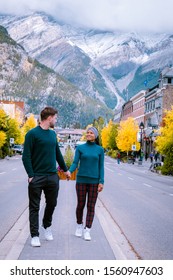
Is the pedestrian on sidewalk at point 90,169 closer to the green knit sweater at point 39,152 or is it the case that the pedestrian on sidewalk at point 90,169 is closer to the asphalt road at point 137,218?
the green knit sweater at point 39,152

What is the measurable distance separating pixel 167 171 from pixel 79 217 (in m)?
32.7

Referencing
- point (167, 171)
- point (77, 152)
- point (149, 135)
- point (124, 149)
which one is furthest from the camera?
point (149, 135)

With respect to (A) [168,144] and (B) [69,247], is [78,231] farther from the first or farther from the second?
(A) [168,144]

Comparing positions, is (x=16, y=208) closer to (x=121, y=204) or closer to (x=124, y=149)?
(x=121, y=204)

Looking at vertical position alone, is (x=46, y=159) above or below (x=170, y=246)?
above

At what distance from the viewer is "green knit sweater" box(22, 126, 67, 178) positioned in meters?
7.82

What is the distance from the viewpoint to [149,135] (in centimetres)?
8569

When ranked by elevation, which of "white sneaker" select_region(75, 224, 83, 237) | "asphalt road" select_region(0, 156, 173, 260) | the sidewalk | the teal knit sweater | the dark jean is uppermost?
the teal knit sweater

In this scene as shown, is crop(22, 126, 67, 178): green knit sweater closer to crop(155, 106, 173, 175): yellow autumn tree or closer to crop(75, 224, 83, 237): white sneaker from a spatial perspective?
crop(75, 224, 83, 237): white sneaker

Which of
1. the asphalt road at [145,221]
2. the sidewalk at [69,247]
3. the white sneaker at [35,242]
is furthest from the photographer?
the asphalt road at [145,221]

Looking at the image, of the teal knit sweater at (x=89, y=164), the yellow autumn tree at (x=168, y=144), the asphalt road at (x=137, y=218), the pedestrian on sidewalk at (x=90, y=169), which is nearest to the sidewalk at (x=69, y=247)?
the pedestrian on sidewalk at (x=90, y=169)

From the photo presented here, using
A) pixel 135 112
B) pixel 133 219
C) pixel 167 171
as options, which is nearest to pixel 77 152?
pixel 133 219

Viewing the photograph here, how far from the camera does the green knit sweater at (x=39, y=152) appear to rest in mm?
7820

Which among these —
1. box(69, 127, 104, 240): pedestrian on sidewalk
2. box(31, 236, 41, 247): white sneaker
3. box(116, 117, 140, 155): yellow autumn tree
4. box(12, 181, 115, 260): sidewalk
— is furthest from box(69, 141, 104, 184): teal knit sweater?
box(116, 117, 140, 155): yellow autumn tree
